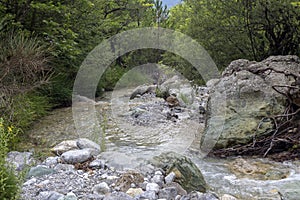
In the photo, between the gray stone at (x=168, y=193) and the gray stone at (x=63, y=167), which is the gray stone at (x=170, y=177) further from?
the gray stone at (x=63, y=167)

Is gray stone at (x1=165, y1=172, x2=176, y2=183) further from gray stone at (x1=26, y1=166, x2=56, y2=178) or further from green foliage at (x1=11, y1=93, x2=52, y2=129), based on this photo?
green foliage at (x1=11, y1=93, x2=52, y2=129)

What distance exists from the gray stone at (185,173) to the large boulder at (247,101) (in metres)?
1.37

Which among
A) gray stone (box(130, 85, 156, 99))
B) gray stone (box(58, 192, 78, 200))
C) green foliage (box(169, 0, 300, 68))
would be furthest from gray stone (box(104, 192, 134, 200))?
gray stone (box(130, 85, 156, 99))

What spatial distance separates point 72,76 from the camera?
9289 mm

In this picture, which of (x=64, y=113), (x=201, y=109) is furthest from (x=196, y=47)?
(x=64, y=113)

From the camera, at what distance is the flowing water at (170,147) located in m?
3.49

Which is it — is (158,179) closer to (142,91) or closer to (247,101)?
(247,101)

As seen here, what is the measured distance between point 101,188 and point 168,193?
60 centimetres

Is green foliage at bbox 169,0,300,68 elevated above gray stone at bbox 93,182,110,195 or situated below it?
above

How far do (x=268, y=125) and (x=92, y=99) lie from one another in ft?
19.8

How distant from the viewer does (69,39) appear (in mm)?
7305

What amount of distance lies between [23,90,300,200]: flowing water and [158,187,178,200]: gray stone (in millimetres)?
637

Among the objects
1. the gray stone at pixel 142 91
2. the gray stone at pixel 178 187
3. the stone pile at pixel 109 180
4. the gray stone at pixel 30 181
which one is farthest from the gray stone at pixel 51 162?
the gray stone at pixel 142 91

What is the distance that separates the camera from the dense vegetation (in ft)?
17.7
